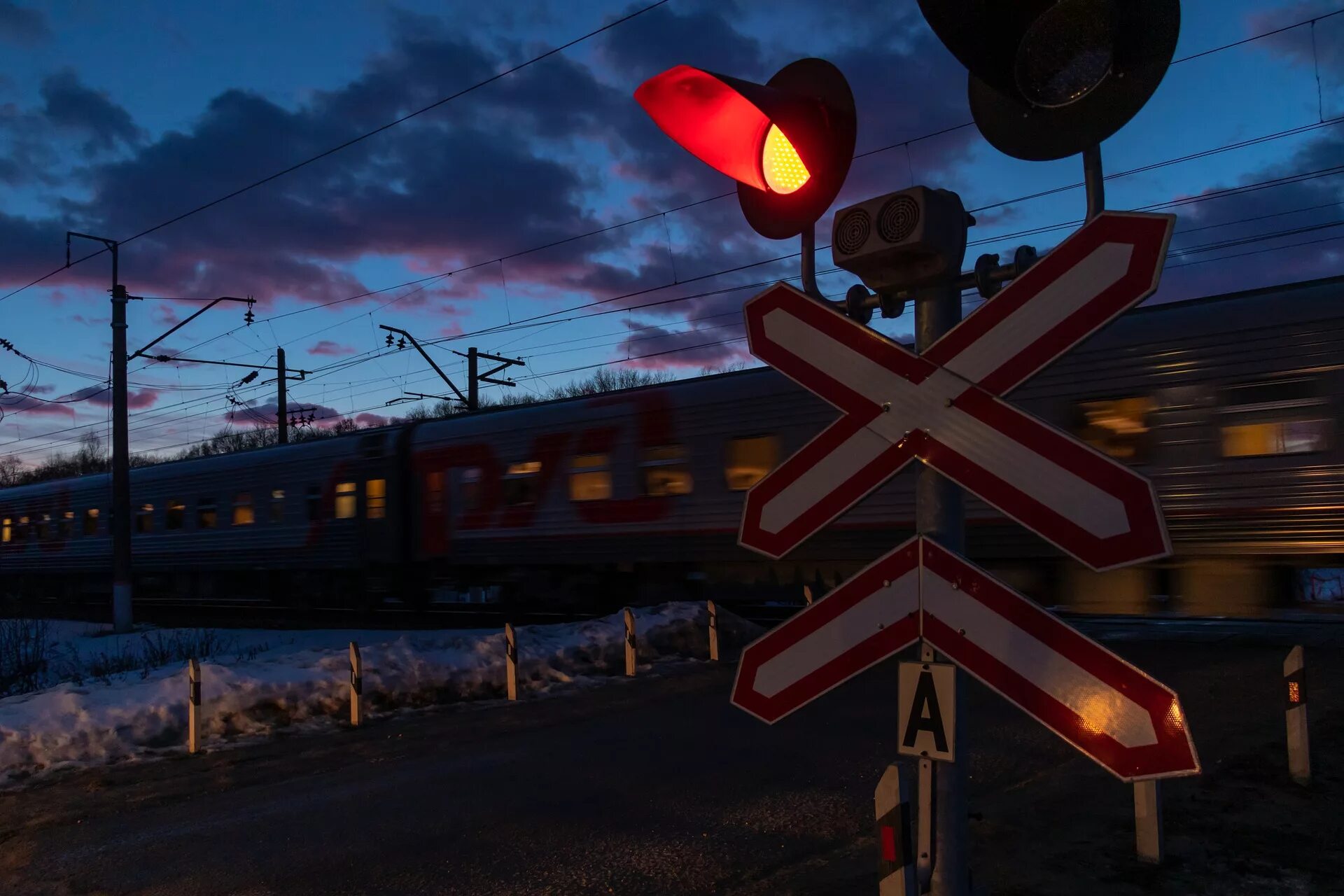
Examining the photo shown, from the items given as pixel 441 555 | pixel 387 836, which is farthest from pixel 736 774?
pixel 441 555

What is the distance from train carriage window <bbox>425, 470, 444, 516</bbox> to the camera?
62.2 feet

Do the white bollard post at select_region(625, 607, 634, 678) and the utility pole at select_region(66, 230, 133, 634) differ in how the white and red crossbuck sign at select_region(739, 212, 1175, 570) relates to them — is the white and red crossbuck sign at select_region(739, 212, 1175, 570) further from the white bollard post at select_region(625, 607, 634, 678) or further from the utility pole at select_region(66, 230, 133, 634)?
the utility pole at select_region(66, 230, 133, 634)

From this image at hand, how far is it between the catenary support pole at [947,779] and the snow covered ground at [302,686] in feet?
26.2

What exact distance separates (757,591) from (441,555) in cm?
727

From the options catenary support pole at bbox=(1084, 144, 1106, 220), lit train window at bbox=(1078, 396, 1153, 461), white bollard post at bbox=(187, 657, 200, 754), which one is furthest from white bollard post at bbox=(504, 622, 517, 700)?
catenary support pole at bbox=(1084, 144, 1106, 220)

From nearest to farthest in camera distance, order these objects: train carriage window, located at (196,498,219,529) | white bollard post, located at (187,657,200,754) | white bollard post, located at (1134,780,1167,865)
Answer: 1. white bollard post, located at (1134,780,1167,865)
2. white bollard post, located at (187,657,200,754)
3. train carriage window, located at (196,498,219,529)

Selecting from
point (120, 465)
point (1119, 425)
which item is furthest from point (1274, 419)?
point (120, 465)

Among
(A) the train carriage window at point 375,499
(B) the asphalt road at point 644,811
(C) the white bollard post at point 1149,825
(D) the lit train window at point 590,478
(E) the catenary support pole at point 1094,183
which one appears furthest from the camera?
(A) the train carriage window at point 375,499

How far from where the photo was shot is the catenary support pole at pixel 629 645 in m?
11.0

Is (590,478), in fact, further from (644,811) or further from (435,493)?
(644,811)

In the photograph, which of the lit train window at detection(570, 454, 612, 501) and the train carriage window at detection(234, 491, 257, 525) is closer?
the lit train window at detection(570, 454, 612, 501)

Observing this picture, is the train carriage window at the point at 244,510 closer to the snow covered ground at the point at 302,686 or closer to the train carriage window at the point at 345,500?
the train carriage window at the point at 345,500

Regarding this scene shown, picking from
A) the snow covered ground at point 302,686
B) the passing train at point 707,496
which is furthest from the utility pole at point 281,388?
the snow covered ground at point 302,686

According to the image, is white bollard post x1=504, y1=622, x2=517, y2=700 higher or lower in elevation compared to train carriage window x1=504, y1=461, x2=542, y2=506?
lower
